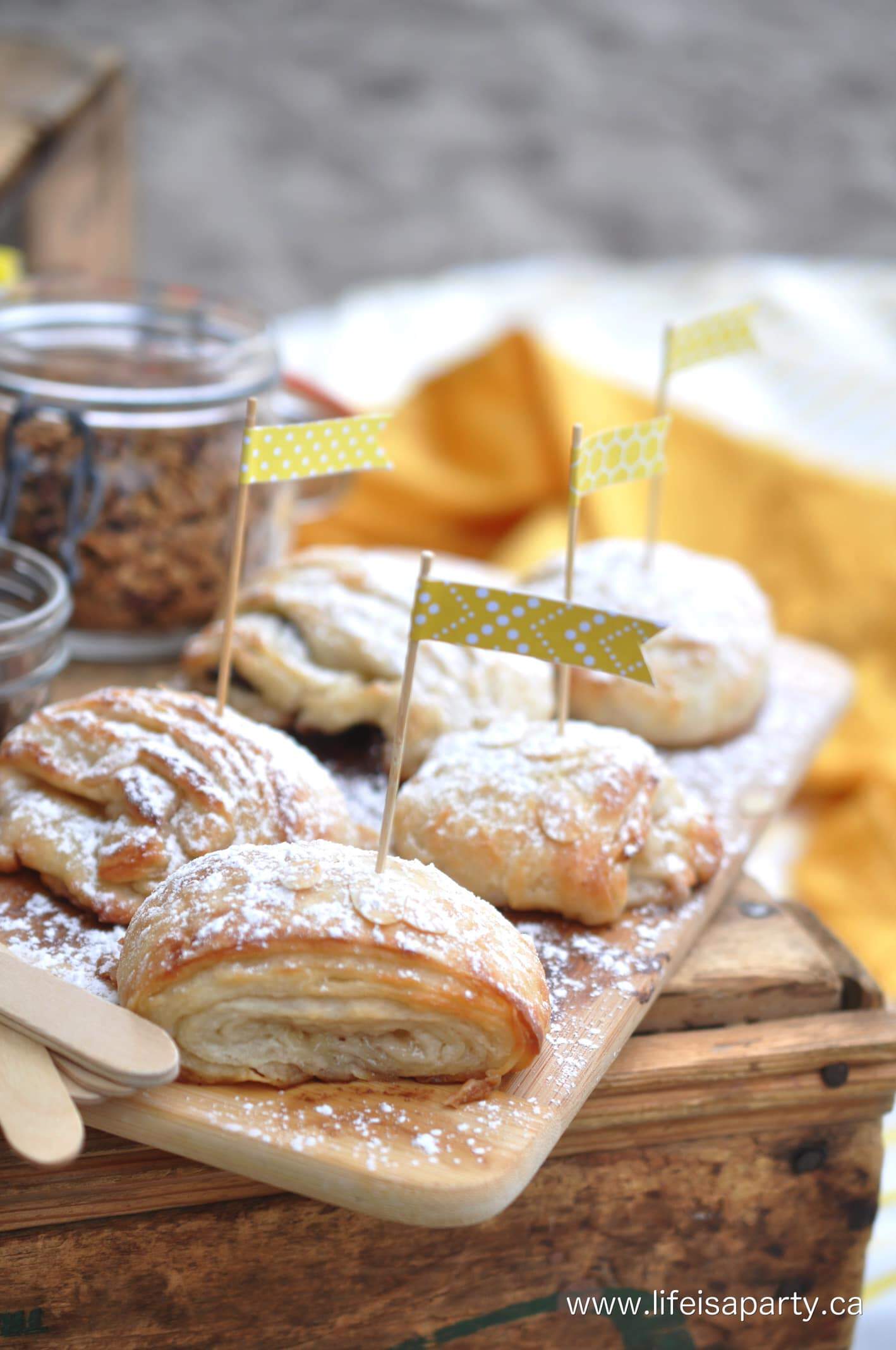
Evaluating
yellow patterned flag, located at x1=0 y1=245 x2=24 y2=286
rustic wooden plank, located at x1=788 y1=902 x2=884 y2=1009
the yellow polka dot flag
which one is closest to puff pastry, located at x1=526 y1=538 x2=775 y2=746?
rustic wooden plank, located at x1=788 y1=902 x2=884 y2=1009

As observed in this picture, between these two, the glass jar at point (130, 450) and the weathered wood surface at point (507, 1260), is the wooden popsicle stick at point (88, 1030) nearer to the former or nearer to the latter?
the weathered wood surface at point (507, 1260)

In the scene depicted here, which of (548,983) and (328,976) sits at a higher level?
(328,976)

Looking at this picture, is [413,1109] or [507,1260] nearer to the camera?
[413,1109]

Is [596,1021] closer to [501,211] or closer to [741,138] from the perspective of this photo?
[501,211]

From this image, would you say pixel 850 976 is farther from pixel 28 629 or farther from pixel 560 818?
pixel 28 629

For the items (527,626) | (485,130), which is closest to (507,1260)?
(527,626)

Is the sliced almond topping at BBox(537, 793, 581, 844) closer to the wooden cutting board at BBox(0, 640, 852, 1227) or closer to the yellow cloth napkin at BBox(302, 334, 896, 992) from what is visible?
the wooden cutting board at BBox(0, 640, 852, 1227)
